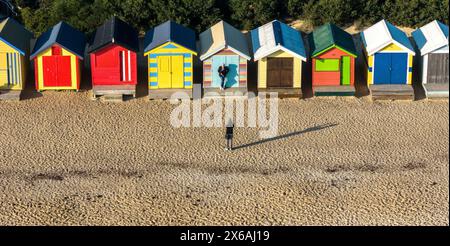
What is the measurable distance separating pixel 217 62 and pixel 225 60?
27 cm

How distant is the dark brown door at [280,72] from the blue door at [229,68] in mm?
1061

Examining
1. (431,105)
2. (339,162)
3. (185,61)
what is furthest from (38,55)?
(431,105)

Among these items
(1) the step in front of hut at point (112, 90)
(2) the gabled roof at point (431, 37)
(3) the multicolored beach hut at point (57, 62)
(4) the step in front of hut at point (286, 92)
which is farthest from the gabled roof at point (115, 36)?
(2) the gabled roof at point (431, 37)

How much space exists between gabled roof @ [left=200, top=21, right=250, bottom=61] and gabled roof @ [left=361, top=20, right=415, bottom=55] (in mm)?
4109

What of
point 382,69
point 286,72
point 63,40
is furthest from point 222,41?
point 382,69

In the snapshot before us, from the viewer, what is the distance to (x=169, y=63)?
34.4 meters

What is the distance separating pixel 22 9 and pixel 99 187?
1365 centimetres

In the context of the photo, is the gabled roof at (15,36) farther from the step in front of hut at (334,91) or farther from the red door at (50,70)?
the step in front of hut at (334,91)

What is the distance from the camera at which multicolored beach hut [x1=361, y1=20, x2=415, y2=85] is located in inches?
1357

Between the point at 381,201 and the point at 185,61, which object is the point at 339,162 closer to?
the point at 381,201

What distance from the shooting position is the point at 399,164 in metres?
30.5

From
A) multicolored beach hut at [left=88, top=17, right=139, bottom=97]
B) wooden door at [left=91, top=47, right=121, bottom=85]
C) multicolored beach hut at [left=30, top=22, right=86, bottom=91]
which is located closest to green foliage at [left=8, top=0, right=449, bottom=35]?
multicolored beach hut at [left=30, top=22, right=86, bottom=91]

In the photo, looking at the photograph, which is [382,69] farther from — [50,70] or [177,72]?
[50,70]
